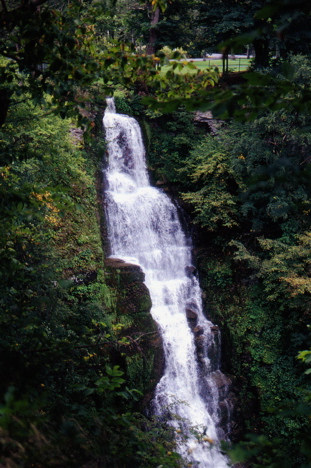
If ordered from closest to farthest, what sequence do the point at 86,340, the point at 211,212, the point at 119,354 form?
the point at 86,340 → the point at 119,354 → the point at 211,212

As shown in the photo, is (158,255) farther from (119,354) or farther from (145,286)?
(119,354)

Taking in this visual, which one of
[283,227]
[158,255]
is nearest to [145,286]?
[158,255]

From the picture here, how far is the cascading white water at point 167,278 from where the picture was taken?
9719mm

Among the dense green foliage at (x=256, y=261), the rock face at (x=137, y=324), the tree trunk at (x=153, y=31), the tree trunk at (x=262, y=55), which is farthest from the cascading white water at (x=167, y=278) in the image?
the tree trunk at (x=262, y=55)

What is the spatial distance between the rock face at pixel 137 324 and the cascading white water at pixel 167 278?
1.11 feet

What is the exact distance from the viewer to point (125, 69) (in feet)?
9.07

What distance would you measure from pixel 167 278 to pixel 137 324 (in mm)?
2240

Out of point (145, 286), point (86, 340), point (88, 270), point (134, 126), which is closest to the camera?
point (86, 340)

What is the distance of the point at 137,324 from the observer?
388 inches

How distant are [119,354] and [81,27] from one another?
7.79 m

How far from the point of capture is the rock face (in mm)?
9234

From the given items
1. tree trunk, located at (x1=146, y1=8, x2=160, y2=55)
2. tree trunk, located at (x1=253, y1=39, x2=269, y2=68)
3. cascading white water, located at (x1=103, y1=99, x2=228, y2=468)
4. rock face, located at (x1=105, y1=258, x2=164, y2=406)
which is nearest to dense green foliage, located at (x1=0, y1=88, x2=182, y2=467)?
rock face, located at (x1=105, y1=258, x2=164, y2=406)

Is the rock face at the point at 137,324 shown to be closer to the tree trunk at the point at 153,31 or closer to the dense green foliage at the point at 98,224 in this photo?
the dense green foliage at the point at 98,224

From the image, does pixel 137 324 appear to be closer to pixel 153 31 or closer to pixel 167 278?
pixel 167 278
